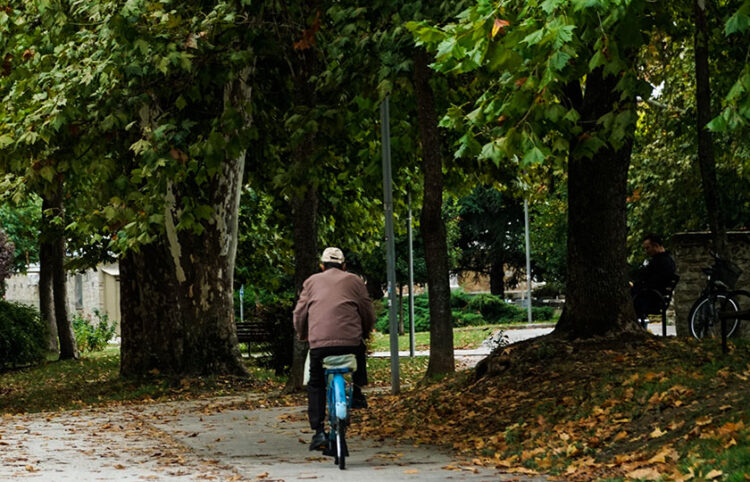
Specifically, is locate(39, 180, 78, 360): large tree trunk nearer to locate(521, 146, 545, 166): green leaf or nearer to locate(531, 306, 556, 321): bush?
locate(521, 146, 545, 166): green leaf

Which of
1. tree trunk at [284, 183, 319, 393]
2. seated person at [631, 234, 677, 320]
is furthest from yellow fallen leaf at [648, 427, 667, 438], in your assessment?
tree trunk at [284, 183, 319, 393]

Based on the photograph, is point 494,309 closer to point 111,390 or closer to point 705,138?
point 111,390

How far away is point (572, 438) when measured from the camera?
992 cm

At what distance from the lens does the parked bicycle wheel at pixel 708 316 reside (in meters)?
15.3

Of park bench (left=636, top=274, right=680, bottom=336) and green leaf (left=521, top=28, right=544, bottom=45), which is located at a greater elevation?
green leaf (left=521, top=28, right=544, bottom=45)

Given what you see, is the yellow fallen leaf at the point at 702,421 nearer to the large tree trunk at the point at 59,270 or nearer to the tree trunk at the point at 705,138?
the tree trunk at the point at 705,138

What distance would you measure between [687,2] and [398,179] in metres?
9.51

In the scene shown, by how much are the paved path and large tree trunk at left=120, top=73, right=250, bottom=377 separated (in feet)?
13.4

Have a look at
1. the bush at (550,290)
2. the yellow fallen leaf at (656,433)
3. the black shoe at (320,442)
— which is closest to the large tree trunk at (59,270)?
the black shoe at (320,442)

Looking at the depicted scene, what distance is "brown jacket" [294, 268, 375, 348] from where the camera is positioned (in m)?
9.96

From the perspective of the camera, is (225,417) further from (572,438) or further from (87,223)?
(572,438)

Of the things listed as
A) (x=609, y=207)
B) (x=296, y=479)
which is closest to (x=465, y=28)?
(x=296, y=479)

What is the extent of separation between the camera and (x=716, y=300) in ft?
50.2

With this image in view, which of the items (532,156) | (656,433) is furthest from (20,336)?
(532,156)
